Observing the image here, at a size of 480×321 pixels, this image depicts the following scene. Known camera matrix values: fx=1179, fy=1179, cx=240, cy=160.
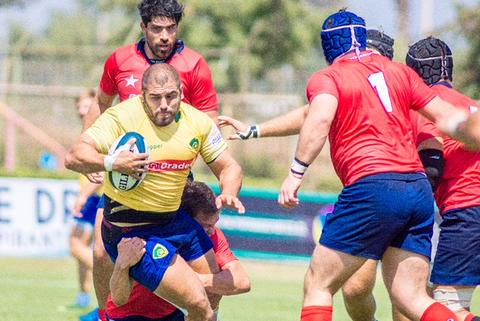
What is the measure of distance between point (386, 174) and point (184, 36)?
21219 mm

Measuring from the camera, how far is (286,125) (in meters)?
8.20

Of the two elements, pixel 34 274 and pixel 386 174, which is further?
pixel 34 274

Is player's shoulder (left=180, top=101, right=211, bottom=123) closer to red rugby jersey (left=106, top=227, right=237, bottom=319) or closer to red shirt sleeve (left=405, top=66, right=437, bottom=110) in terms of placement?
red rugby jersey (left=106, top=227, right=237, bottom=319)

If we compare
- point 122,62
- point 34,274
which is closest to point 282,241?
point 34,274

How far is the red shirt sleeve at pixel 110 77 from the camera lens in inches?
340

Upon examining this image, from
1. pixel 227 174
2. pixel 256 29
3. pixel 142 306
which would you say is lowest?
pixel 256 29

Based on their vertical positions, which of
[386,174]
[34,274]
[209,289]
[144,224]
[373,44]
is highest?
[373,44]

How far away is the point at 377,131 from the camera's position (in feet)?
23.4

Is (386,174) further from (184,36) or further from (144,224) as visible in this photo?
(184,36)

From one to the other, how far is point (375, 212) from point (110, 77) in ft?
8.61

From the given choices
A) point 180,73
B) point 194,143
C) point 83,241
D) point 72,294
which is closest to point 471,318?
point 194,143

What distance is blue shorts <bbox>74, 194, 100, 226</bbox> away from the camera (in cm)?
1229

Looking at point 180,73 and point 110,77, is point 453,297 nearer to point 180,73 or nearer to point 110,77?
point 180,73

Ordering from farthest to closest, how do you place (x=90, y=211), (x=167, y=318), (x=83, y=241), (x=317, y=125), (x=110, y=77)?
(x=83, y=241)
(x=90, y=211)
(x=110, y=77)
(x=167, y=318)
(x=317, y=125)
